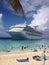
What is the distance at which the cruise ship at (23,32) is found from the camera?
496 centimetres

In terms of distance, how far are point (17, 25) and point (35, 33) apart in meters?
0.45

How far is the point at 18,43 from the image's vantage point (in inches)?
195

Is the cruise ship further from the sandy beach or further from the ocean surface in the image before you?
the sandy beach

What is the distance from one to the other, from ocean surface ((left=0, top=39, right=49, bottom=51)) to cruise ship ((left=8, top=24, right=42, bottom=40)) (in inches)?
3.5

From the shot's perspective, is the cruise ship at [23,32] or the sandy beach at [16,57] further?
the cruise ship at [23,32]

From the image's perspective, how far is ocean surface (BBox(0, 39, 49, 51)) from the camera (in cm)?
489

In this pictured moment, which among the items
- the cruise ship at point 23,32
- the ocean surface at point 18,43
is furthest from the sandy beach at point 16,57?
the cruise ship at point 23,32

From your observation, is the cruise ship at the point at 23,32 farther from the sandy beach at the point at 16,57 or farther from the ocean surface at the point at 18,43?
the sandy beach at the point at 16,57

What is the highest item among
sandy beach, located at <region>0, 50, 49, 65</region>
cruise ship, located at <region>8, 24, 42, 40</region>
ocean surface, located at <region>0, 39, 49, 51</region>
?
cruise ship, located at <region>8, 24, 42, 40</region>

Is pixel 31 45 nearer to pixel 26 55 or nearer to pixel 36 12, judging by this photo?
pixel 26 55

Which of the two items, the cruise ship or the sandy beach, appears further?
the cruise ship

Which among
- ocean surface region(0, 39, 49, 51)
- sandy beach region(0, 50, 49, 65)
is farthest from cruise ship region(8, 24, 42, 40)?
sandy beach region(0, 50, 49, 65)

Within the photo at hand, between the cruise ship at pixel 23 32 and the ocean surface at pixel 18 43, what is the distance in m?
0.09

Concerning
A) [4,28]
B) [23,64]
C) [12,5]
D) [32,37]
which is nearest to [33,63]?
[23,64]
